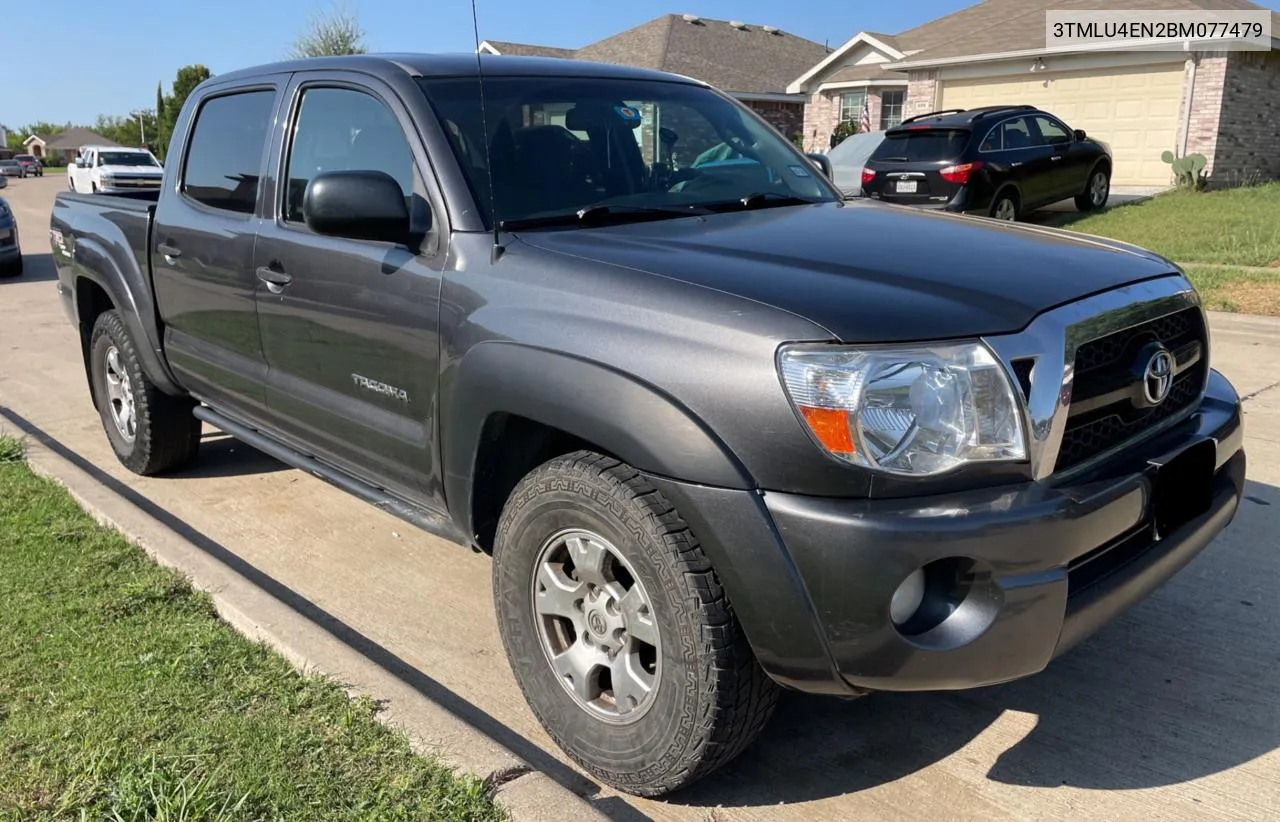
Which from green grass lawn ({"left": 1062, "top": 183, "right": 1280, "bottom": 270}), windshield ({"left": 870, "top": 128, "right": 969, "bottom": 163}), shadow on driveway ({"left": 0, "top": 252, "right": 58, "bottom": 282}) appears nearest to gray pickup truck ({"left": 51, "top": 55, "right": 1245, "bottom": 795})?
green grass lawn ({"left": 1062, "top": 183, "right": 1280, "bottom": 270})

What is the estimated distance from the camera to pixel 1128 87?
62.3 feet

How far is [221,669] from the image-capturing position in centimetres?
→ 314

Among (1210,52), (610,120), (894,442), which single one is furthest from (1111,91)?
(894,442)

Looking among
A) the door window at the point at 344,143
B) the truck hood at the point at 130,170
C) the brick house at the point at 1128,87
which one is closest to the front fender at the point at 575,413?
the door window at the point at 344,143

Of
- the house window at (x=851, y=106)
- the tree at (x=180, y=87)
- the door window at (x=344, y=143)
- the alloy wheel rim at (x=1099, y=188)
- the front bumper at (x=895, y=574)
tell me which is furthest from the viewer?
the tree at (x=180, y=87)

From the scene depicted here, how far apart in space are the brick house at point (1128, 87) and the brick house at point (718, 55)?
25.3 ft

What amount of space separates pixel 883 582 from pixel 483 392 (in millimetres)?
1167

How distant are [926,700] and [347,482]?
6.60ft

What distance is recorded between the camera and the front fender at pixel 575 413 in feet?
7.41

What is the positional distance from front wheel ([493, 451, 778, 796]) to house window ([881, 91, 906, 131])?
24.6 metres

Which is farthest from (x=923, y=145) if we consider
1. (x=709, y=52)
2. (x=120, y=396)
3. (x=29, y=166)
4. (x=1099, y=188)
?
(x=29, y=166)

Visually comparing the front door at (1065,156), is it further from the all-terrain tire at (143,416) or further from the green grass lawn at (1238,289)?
the all-terrain tire at (143,416)

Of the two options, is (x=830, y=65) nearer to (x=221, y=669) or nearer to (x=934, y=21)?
(x=934, y=21)

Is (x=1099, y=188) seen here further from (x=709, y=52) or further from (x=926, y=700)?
(x=709, y=52)
